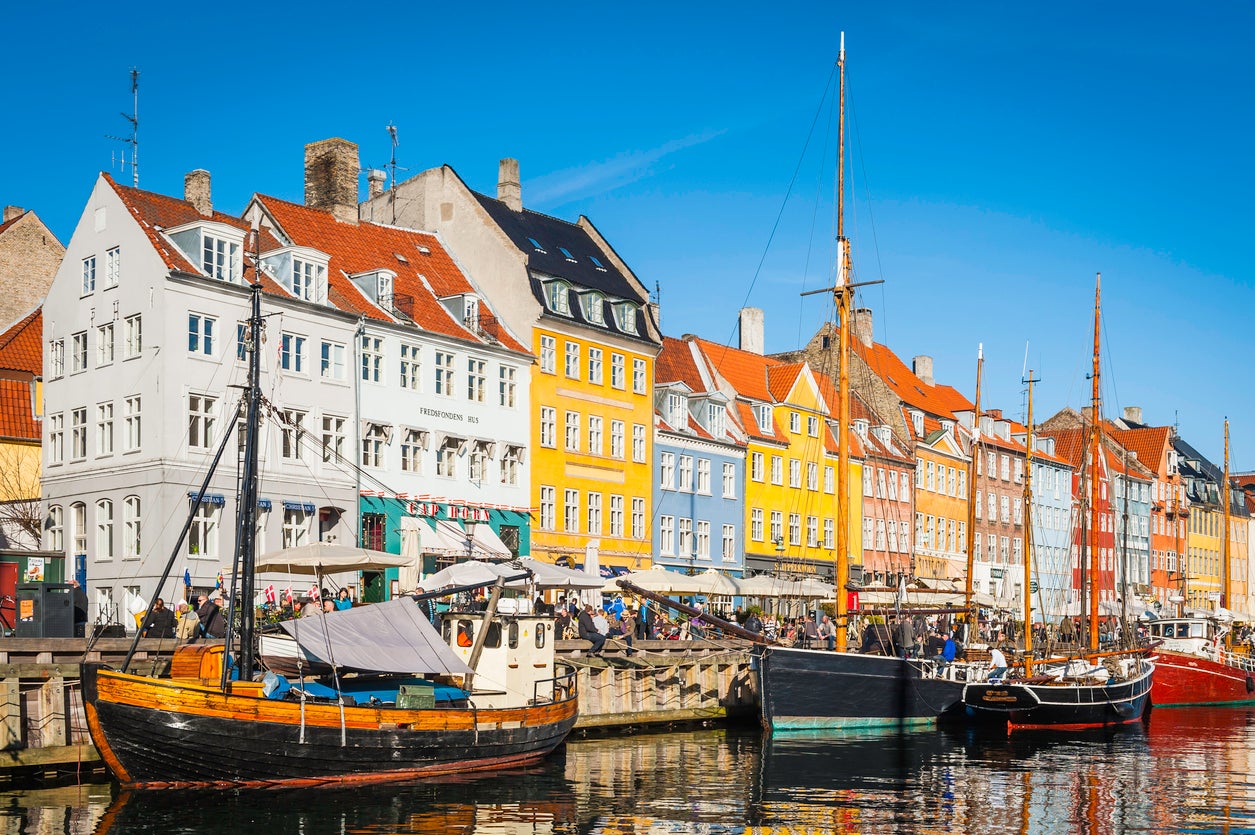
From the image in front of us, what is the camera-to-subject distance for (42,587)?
30.6 meters

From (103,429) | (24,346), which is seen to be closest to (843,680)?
(103,429)

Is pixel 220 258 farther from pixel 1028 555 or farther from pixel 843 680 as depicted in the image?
pixel 1028 555

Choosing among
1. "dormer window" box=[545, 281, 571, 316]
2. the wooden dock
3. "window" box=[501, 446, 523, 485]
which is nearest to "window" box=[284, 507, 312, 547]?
"window" box=[501, 446, 523, 485]

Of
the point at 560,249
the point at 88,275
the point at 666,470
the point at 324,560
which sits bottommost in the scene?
the point at 324,560

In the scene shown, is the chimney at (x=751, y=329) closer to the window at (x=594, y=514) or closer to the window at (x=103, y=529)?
the window at (x=594, y=514)

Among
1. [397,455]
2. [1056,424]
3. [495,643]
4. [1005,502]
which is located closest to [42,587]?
[495,643]

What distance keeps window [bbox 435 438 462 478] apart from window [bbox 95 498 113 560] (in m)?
11.3

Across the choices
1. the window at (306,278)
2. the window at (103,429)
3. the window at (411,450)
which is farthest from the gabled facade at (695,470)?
the window at (103,429)

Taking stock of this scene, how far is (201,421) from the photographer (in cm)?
4616

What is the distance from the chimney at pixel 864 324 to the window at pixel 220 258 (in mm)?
51336

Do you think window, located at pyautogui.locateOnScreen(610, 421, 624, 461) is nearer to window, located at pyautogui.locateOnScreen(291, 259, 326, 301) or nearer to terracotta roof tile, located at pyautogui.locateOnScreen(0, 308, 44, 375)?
window, located at pyautogui.locateOnScreen(291, 259, 326, 301)

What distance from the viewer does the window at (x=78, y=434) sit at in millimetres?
48316

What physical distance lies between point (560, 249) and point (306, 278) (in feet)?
52.5

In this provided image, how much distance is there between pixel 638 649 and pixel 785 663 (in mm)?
4512
